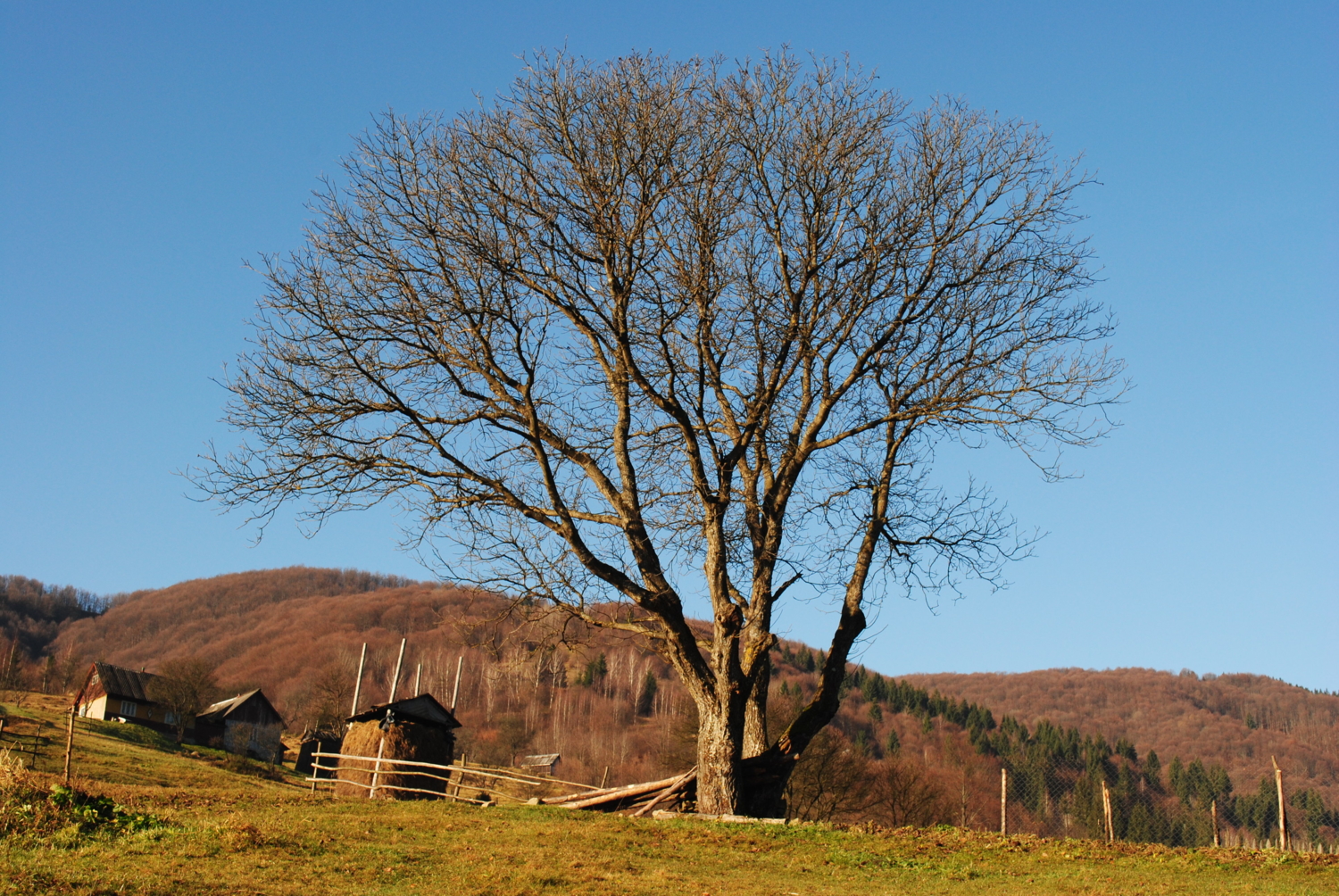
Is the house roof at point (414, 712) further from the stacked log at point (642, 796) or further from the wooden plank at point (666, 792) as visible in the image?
the wooden plank at point (666, 792)

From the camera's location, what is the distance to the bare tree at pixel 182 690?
188 feet

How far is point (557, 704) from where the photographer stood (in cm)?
10419

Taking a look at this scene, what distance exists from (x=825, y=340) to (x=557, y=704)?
318ft

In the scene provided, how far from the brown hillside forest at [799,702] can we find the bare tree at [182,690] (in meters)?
7.93

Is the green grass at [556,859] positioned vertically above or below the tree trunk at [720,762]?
below

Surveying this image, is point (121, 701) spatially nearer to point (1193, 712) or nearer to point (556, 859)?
point (556, 859)

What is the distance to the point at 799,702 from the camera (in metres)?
40.0

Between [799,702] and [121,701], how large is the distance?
4219cm

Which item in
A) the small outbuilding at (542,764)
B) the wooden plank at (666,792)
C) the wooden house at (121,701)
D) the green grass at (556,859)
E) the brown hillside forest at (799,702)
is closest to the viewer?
the green grass at (556,859)

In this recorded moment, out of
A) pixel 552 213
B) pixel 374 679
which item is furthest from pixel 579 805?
pixel 374 679

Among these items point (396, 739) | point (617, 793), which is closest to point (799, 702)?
point (396, 739)

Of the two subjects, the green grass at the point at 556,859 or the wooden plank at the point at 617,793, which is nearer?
the green grass at the point at 556,859

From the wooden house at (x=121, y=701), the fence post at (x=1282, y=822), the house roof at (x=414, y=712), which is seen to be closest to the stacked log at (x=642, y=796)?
the fence post at (x=1282, y=822)

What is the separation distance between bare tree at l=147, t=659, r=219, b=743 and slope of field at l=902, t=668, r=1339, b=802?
62.8m
